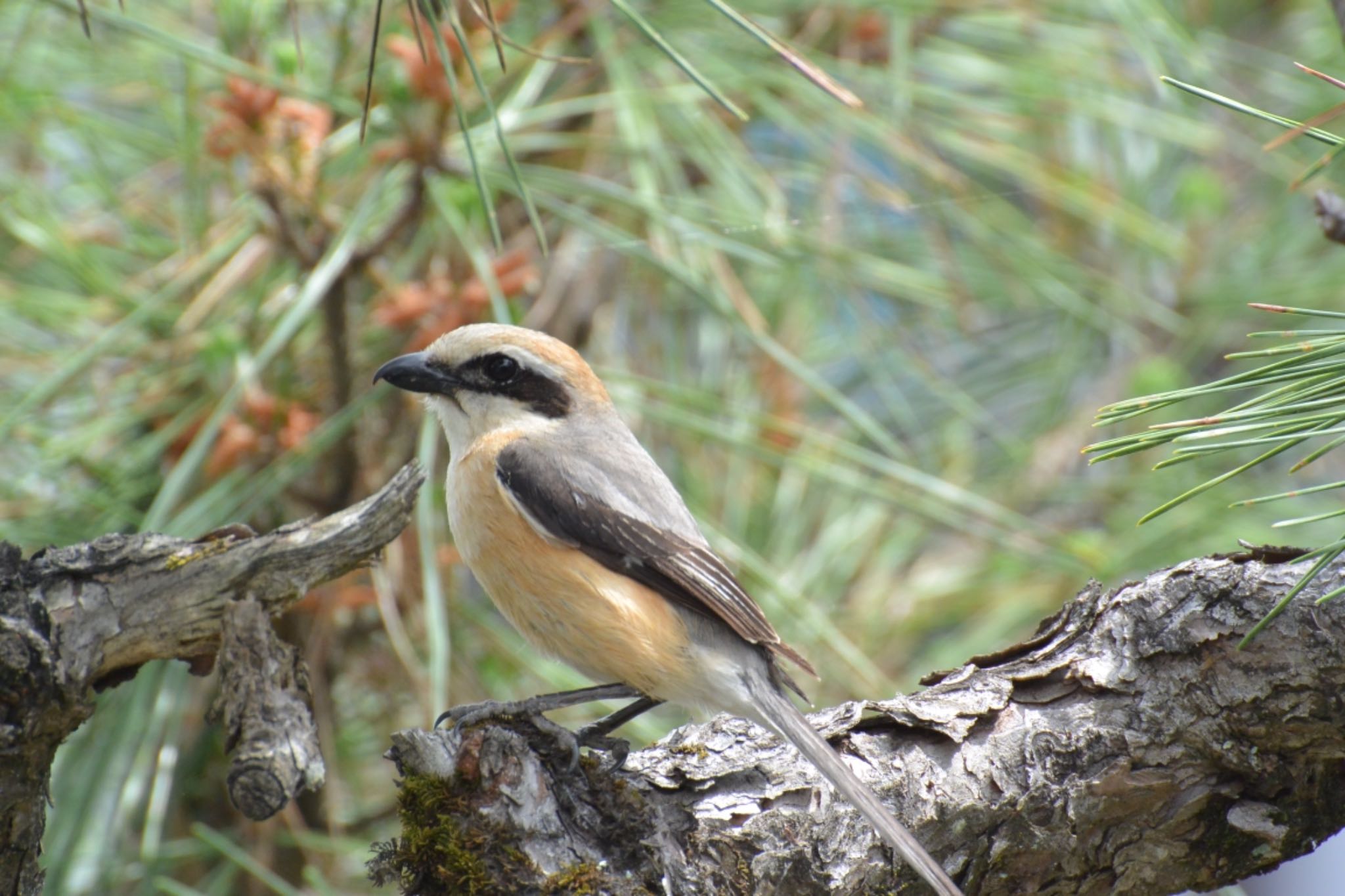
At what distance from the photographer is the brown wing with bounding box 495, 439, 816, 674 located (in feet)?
8.25

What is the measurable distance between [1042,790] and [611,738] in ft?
2.36

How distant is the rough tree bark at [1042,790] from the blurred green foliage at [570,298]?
2.29 feet

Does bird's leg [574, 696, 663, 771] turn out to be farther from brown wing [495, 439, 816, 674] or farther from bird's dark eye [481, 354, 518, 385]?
bird's dark eye [481, 354, 518, 385]

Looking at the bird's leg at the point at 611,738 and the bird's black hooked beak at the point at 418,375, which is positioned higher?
the bird's black hooked beak at the point at 418,375

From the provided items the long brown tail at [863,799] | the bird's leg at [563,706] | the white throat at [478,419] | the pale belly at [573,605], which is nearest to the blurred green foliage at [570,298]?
the white throat at [478,419]

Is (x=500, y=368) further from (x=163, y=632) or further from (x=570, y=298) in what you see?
(x=163, y=632)

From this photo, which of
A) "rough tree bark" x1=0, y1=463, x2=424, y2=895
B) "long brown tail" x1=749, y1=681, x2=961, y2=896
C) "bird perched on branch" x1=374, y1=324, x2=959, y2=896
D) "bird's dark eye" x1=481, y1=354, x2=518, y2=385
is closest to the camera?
"rough tree bark" x1=0, y1=463, x2=424, y2=895

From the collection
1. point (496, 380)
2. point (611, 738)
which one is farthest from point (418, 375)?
point (611, 738)

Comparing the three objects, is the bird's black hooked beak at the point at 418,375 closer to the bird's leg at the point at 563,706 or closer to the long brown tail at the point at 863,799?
the bird's leg at the point at 563,706

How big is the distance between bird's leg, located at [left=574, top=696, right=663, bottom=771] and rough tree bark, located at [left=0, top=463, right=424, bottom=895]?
0.48 meters

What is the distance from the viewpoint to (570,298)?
139 inches

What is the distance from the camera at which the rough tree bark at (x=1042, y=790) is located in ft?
5.97

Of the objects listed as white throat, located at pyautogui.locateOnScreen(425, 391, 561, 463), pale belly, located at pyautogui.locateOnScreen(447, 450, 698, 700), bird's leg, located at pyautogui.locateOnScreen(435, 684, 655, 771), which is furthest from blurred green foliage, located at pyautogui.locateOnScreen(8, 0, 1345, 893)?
bird's leg, located at pyautogui.locateOnScreen(435, 684, 655, 771)

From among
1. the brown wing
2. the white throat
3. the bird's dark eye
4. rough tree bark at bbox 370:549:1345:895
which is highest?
the bird's dark eye
